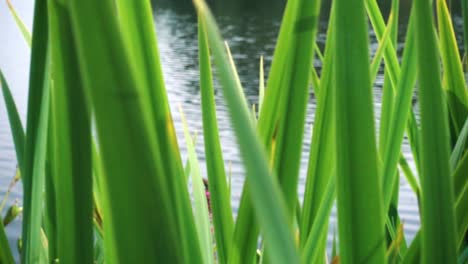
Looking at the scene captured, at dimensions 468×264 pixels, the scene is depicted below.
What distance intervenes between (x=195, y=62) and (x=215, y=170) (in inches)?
454

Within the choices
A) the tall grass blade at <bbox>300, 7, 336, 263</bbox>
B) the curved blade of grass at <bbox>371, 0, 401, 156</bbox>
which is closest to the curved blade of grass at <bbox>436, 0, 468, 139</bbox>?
the curved blade of grass at <bbox>371, 0, 401, 156</bbox>

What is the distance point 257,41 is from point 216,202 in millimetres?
13620

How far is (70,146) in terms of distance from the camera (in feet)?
0.90

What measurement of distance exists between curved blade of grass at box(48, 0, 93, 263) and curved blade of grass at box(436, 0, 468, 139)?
555 mm

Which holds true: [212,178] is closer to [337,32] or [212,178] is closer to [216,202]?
[216,202]

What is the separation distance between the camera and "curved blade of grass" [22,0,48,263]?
0.33 m

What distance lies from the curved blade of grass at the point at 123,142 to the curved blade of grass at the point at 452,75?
61 cm

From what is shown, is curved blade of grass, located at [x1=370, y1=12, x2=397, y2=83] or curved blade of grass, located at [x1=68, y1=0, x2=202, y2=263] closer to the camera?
curved blade of grass, located at [x1=68, y1=0, x2=202, y2=263]

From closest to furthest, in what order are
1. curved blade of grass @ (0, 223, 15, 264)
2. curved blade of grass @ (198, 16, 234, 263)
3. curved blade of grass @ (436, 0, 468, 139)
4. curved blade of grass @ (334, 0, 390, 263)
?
curved blade of grass @ (334, 0, 390, 263) < curved blade of grass @ (0, 223, 15, 264) < curved blade of grass @ (198, 16, 234, 263) < curved blade of grass @ (436, 0, 468, 139)

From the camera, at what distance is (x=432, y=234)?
0.33 metres

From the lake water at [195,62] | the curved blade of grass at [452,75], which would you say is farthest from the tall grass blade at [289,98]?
the lake water at [195,62]

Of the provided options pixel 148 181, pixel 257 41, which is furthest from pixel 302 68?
pixel 257 41

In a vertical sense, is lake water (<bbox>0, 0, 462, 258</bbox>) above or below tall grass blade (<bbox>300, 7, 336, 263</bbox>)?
below

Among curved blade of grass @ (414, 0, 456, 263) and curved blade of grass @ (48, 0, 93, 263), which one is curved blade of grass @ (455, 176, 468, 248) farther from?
curved blade of grass @ (48, 0, 93, 263)
